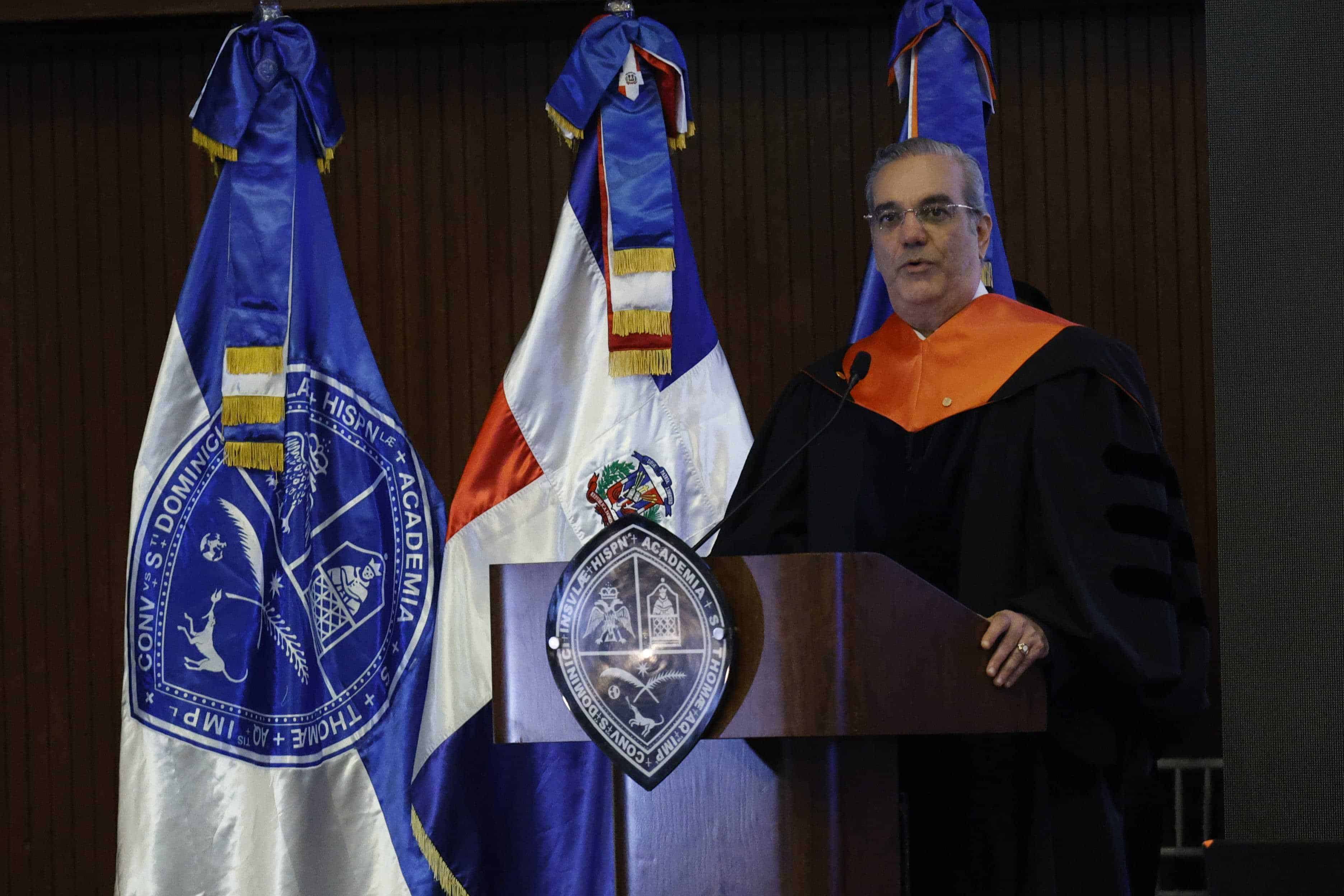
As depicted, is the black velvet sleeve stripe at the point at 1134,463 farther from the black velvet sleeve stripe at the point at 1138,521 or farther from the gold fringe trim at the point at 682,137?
the gold fringe trim at the point at 682,137

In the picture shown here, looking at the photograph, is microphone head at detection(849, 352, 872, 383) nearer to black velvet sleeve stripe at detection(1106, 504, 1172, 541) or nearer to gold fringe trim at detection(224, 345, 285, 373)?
black velvet sleeve stripe at detection(1106, 504, 1172, 541)

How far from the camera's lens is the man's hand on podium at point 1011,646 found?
5.41 feet

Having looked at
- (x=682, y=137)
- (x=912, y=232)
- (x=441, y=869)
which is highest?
(x=682, y=137)

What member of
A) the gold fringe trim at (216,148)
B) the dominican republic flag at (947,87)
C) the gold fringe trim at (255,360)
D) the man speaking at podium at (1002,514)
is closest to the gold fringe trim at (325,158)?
the gold fringe trim at (216,148)

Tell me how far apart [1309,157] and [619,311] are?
7.72 ft

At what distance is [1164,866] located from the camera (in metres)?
3.76

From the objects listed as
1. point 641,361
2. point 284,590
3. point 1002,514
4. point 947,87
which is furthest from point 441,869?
point 947,87

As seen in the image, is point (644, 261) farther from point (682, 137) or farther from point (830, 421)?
point (830, 421)

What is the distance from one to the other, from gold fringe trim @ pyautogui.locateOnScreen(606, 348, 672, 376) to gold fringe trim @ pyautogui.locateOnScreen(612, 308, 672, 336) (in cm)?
4

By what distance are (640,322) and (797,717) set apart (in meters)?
1.81

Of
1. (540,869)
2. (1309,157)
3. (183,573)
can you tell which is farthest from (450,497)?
(1309,157)

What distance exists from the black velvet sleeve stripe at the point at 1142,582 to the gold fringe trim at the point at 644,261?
59.9 inches

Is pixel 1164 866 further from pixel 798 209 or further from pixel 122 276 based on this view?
pixel 122 276

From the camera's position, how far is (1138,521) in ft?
6.92
